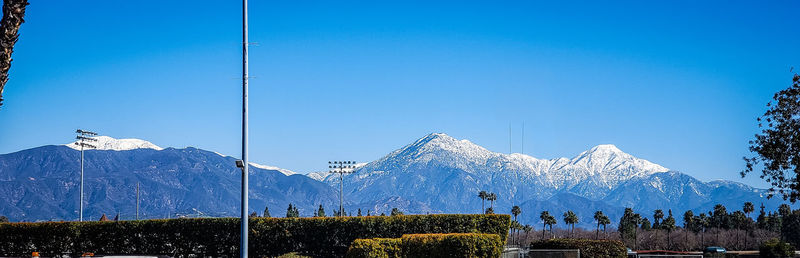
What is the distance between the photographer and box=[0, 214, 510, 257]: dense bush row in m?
36.8

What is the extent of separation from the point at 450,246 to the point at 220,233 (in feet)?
50.9

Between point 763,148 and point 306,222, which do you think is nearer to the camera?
point 763,148

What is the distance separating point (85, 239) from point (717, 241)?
125965 millimetres

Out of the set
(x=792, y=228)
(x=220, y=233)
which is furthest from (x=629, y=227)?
(x=220, y=233)

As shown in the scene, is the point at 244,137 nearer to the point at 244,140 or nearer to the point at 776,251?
the point at 244,140

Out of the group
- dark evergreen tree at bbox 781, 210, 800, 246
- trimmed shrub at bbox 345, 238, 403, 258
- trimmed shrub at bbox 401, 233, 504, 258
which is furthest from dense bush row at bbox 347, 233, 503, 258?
dark evergreen tree at bbox 781, 210, 800, 246

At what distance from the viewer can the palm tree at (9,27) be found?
67.1ft

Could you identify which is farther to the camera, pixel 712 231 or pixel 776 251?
pixel 712 231

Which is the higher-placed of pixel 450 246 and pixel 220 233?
pixel 450 246

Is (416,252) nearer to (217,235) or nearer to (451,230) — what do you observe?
(451,230)

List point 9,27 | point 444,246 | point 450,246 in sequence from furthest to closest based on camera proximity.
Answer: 1. point 444,246
2. point 450,246
3. point 9,27

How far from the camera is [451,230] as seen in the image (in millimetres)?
36531

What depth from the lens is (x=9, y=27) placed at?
67.1 feet

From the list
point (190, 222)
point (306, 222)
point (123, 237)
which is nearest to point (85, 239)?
point (123, 237)
